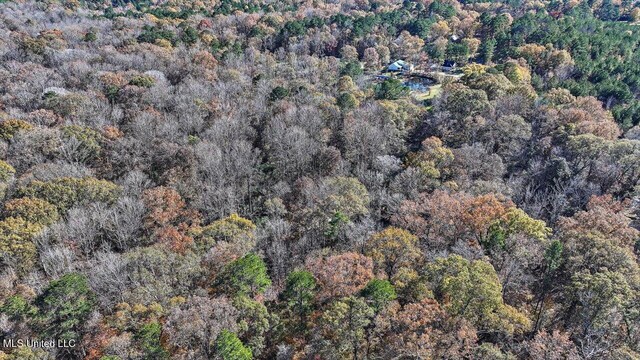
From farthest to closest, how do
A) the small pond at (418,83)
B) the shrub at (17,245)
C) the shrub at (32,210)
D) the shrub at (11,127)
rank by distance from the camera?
the small pond at (418,83)
the shrub at (11,127)
the shrub at (32,210)
the shrub at (17,245)

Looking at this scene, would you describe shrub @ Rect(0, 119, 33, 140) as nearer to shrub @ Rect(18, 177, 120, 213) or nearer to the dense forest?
the dense forest

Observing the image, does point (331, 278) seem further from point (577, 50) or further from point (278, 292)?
point (577, 50)

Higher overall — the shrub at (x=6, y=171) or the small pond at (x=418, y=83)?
the shrub at (x=6, y=171)

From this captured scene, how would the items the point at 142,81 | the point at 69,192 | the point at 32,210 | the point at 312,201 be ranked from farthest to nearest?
the point at 142,81
the point at 312,201
the point at 69,192
the point at 32,210

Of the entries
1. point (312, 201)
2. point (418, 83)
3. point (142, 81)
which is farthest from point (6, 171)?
point (418, 83)

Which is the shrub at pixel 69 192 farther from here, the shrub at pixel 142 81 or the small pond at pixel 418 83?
the small pond at pixel 418 83

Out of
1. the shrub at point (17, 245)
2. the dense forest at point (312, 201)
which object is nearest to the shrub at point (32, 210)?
the dense forest at point (312, 201)

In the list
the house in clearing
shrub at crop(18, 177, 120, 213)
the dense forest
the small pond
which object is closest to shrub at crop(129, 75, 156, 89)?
the dense forest

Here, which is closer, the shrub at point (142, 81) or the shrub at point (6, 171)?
the shrub at point (6, 171)

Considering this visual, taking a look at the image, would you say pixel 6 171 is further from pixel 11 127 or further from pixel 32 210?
pixel 32 210

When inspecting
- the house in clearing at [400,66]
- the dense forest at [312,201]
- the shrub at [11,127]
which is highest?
the shrub at [11,127]
